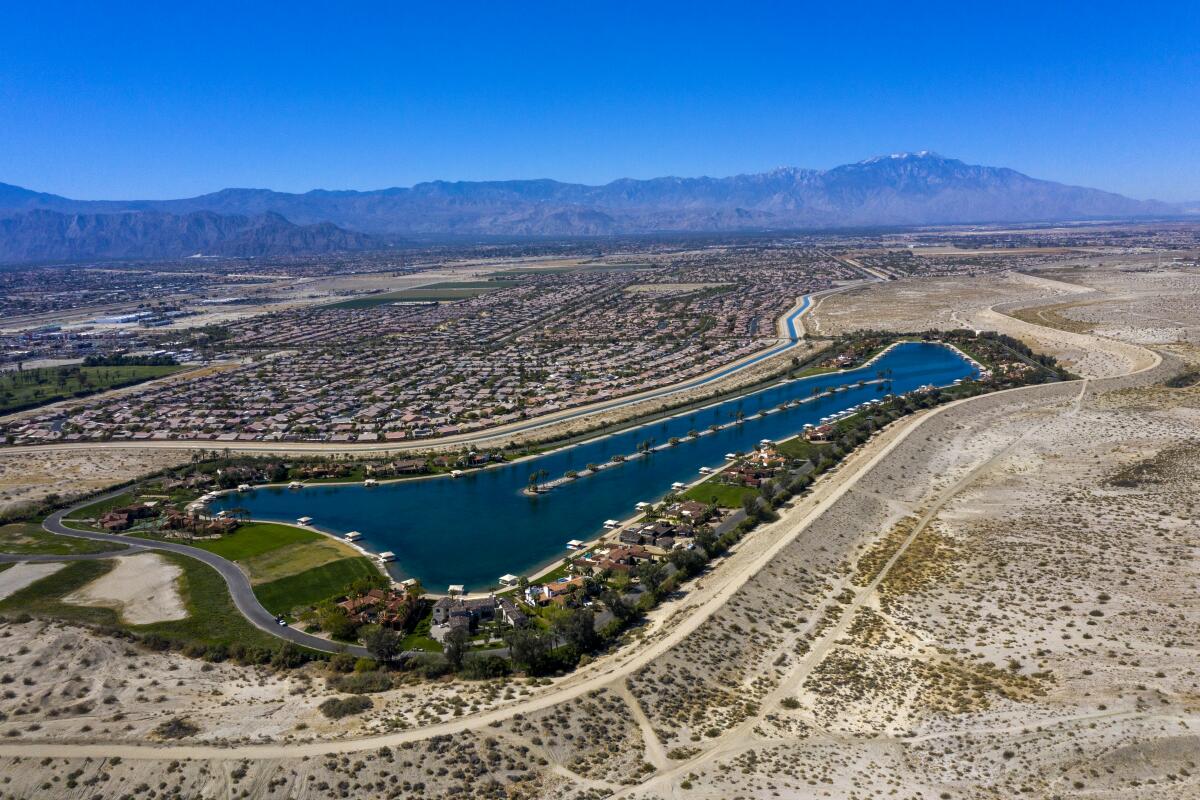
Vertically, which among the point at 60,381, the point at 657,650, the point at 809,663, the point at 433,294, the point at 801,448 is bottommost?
the point at 809,663

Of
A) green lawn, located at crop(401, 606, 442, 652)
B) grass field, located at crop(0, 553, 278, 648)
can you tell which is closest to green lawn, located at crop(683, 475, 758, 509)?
green lawn, located at crop(401, 606, 442, 652)

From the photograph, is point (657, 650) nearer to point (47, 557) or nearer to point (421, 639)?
point (421, 639)

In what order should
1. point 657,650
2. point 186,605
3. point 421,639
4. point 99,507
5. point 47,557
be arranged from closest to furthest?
1. point 657,650
2. point 421,639
3. point 186,605
4. point 47,557
5. point 99,507

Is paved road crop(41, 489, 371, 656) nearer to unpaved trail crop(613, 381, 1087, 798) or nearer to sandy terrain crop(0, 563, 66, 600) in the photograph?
sandy terrain crop(0, 563, 66, 600)

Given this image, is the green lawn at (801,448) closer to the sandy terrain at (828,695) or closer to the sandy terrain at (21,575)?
the sandy terrain at (828,695)

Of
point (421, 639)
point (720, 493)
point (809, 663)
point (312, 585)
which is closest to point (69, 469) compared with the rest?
point (312, 585)

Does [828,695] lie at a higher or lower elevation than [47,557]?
lower

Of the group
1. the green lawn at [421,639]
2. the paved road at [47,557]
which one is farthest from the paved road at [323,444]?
the green lawn at [421,639]

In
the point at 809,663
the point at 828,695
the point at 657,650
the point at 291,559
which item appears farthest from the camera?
the point at 291,559
